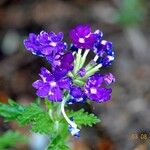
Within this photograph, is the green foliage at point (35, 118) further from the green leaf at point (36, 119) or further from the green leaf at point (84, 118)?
the green leaf at point (84, 118)

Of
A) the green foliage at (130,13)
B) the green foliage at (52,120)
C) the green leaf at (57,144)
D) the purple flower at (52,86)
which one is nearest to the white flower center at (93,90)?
the purple flower at (52,86)

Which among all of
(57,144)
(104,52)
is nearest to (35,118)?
(57,144)

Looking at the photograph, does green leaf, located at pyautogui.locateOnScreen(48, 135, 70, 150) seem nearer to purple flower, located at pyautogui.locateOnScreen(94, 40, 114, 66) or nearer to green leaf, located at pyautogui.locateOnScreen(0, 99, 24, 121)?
green leaf, located at pyautogui.locateOnScreen(0, 99, 24, 121)

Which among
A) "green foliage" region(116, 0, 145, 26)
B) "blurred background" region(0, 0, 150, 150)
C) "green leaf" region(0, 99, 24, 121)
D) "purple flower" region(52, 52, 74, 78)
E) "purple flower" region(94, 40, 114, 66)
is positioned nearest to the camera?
"purple flower" region(52, 52, 74, 78)

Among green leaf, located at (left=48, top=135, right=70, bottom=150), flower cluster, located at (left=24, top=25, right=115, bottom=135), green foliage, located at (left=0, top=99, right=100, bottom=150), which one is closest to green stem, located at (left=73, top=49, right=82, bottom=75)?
flower cluster, located at (left=24, top=25, right=115, bottom=135)

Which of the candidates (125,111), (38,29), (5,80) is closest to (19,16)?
(38,29)

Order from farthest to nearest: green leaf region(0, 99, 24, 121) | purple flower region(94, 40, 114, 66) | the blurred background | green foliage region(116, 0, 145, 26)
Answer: green foliage region(116, 0, 145, 26) < the blurred background < green leaf region(0, 99, 24, 121) < purple flower region(94, 40, 114, 66)

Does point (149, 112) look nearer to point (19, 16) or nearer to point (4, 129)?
point (4, 129)
